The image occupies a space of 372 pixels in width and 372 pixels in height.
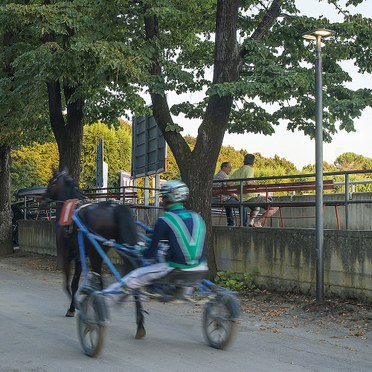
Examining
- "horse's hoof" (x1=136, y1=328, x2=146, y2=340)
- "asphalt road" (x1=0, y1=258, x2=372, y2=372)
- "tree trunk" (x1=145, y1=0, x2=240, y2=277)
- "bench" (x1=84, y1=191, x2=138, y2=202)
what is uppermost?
"tree trunk" (x1=145, y1=0, x2=240, y2=277)

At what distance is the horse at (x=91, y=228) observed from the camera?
30.2ft

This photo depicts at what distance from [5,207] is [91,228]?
18.2 m

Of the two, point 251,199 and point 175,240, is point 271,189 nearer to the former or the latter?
point 251,199

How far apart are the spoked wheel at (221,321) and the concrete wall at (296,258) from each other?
439 centimetres

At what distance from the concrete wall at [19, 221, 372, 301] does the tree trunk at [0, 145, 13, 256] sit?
12.7 m

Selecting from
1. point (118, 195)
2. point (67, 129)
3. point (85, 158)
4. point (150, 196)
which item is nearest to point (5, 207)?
point (150, 196)

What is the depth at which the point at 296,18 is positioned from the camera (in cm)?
1538

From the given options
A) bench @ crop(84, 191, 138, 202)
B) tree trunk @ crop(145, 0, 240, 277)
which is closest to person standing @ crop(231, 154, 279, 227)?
tree trunk @ crop(145, 0, 240, 277)

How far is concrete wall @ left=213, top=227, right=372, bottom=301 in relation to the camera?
40.0 feet

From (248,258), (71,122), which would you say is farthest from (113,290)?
(71,122)

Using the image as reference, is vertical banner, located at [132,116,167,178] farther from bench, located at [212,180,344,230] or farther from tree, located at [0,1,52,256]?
bench, located at [212,180,344,230]

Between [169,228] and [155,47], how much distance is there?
344 inches

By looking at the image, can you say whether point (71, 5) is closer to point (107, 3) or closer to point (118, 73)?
point (107, 3)

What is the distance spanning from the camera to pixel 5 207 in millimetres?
26812
